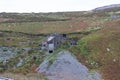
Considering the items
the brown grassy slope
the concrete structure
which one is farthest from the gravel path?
the concrete structure

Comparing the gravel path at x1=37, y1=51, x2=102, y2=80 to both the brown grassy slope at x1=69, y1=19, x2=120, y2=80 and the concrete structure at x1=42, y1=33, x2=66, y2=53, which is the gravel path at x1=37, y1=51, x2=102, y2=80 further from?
the concrete structure at x1=42, y1=33, x2=66, y2=53

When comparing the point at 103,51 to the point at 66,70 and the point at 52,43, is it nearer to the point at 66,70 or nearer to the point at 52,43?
the point at 52,43

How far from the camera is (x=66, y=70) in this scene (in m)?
43.7

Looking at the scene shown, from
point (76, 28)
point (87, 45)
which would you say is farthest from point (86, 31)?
point (87, 45)

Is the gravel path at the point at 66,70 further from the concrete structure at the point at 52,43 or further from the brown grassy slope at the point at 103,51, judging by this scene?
the concrete structure at the point at 52,43

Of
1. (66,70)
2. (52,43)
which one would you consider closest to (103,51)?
(52,43)

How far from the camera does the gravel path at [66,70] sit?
42.5m

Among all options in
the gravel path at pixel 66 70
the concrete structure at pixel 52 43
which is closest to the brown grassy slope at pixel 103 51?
the gravel path at pixel 66 70

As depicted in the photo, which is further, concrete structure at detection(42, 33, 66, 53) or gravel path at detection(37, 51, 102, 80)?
concrete structure at detection(42, 33, 66, 53)

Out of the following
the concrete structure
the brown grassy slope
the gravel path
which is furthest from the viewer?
the concrete structure

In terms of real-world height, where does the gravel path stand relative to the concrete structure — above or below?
below

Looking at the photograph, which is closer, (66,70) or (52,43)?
(66,70)

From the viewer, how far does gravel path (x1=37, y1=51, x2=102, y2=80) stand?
4247 cm

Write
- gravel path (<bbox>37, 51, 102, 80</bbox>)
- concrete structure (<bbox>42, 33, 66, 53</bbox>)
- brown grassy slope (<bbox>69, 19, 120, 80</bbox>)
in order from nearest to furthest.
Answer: gravel path (<bbox>37, 51, 102, 80</bbox>) < brown grassy slope (<bbox>69, 19, 120, 80</bbox>) < concrete structure (<bbox>42, 33, 66, 53</bbox>)
